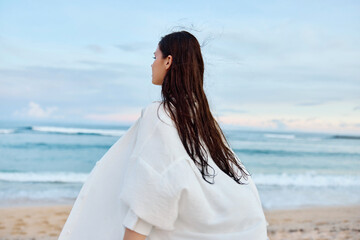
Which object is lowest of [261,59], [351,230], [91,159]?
[91,159]

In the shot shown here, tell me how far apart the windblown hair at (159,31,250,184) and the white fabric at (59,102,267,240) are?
0.04 metres

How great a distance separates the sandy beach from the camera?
540 cm

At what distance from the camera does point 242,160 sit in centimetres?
1603

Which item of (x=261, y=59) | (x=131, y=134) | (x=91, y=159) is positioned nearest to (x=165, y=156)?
(x=131, y=134)

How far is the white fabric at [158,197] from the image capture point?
1.35 m

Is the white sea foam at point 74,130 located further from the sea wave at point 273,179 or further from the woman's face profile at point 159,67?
the woman's face profile at point 159,67

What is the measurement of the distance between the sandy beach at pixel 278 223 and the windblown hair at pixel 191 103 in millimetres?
4035

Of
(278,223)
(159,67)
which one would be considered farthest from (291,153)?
(159,67)

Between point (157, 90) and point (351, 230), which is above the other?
point (157, 90)

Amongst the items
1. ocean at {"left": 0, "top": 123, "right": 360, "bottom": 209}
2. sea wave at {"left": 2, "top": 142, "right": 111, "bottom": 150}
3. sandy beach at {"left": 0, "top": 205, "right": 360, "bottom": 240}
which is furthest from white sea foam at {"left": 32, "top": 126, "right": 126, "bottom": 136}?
sandy beach at {"left": 0, "top": 205, "right": 360, "bottom": 240}

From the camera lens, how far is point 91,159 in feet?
48.2

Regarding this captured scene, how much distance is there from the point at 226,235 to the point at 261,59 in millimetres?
17732

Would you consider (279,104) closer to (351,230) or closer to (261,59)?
(261,59)

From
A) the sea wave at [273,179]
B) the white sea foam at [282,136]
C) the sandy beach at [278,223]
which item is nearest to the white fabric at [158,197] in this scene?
the sandy beach at [278,223]
